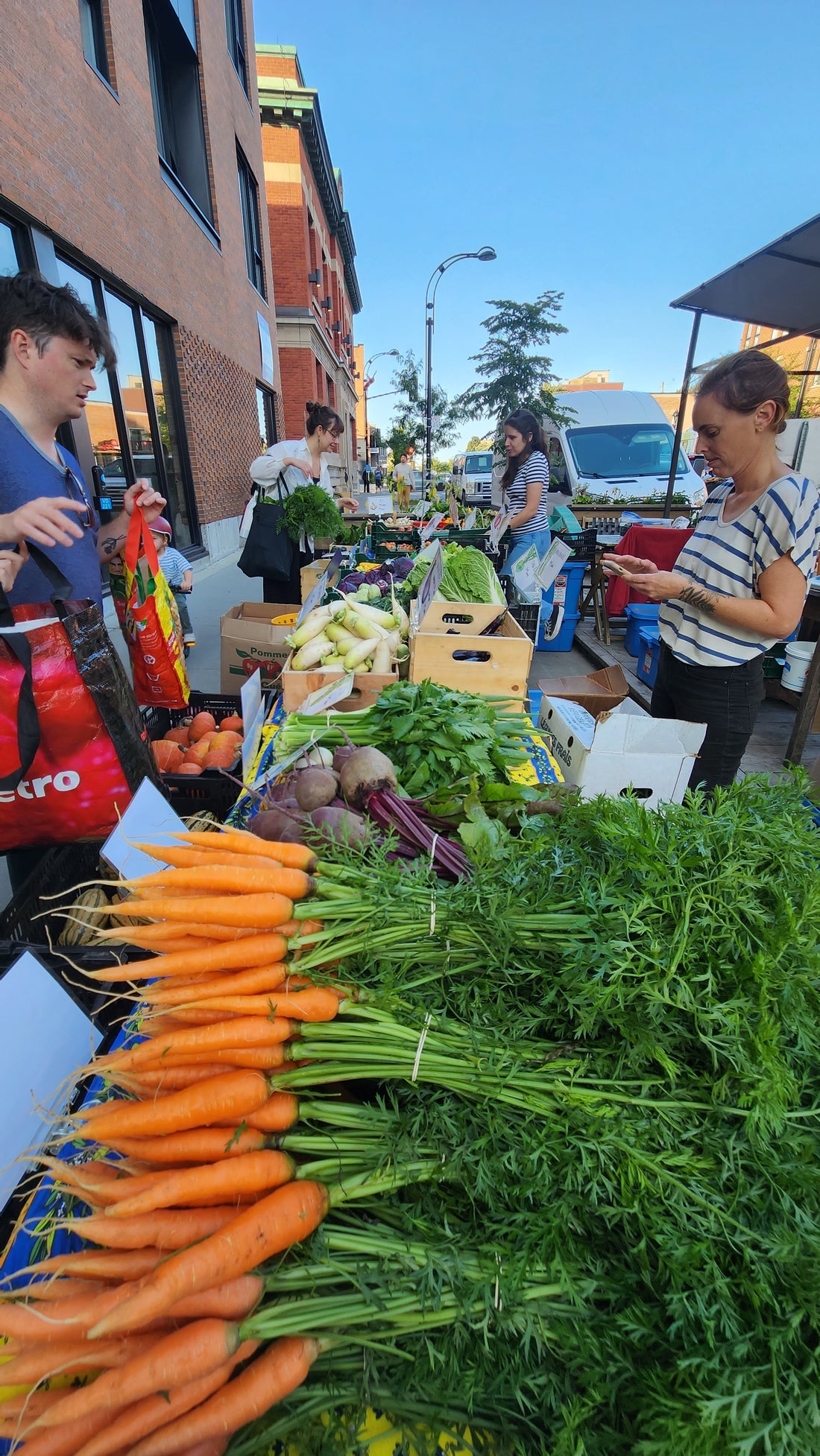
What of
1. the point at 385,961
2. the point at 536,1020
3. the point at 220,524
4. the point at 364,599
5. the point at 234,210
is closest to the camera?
the point at 536,1020

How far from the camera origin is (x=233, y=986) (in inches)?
48.7

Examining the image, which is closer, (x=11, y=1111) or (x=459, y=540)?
(x=11, y=1111)

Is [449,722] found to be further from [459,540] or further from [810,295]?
[810,295]

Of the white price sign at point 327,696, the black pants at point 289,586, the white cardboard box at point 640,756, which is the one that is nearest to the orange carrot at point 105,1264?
the white cardboard box at point 640,756

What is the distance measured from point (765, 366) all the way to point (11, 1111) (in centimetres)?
310

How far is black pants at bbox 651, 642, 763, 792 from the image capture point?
2650mm

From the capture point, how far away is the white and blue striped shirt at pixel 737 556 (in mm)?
2287

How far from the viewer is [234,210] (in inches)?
508

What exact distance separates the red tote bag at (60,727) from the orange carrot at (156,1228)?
1.13 metres

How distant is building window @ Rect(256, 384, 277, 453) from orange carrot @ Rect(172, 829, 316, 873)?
17295 millimetres

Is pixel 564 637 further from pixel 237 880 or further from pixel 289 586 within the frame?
pixel 237 880

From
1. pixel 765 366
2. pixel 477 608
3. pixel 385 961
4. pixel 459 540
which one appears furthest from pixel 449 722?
pixel 459 540

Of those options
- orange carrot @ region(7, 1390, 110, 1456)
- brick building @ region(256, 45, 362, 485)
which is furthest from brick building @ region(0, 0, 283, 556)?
brick building @ region(256, 45, 362, 485)

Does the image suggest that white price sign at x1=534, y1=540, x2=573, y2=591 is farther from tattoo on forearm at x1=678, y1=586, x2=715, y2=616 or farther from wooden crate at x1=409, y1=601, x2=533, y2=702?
tattoo on forearm at x1=678, y1=586, x2=715, y2=616
